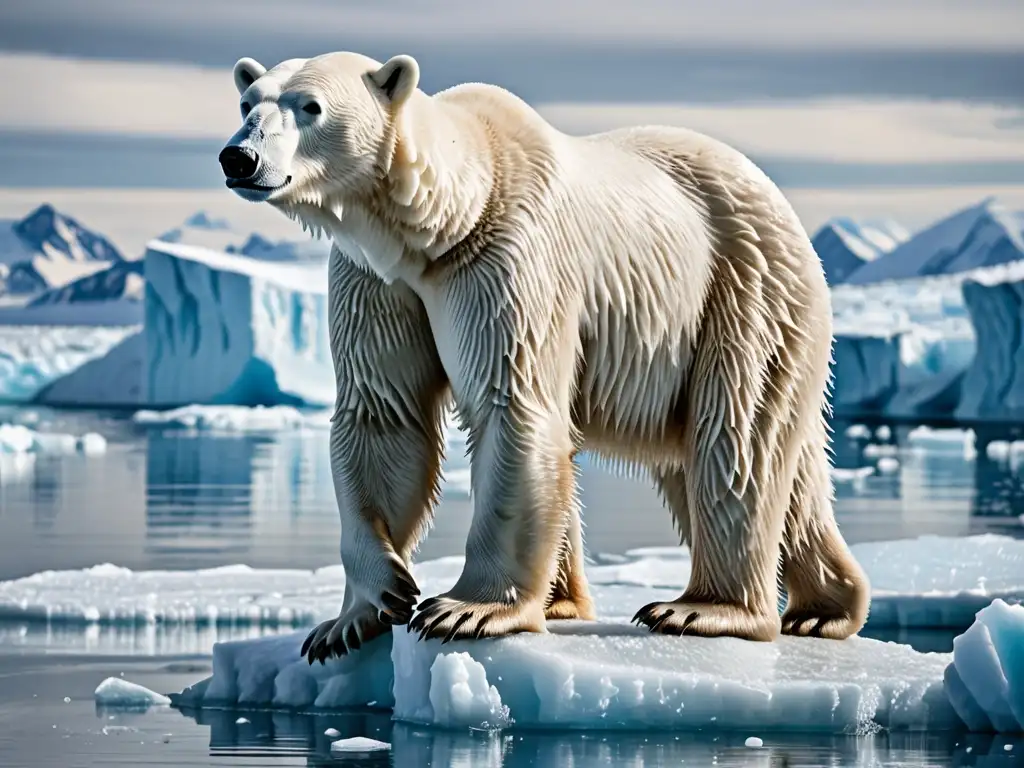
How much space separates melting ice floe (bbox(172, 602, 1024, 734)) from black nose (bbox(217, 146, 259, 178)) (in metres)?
1.56

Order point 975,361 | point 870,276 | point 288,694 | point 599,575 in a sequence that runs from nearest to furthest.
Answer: point 288,694 → point 599,575 → point 975,361 → point 870,276

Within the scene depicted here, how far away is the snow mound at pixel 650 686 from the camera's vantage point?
5.88 meters

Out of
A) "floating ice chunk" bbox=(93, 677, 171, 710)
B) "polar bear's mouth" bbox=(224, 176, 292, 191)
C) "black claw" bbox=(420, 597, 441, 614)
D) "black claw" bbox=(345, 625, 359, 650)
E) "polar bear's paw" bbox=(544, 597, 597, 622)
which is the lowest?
"floating ice chunk" bbox=(93, 677, 171, 710)

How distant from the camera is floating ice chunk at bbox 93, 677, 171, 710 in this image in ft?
22.0

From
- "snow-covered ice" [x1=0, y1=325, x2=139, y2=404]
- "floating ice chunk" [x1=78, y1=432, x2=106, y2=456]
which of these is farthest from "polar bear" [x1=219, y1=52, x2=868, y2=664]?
"snow-covered ice" [x1=0, y1=325, x2=139, y2=404]

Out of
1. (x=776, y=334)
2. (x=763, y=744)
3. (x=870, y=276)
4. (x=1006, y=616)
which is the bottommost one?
(x=763, y=744)

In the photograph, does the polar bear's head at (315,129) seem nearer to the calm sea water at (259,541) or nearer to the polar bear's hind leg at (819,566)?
the calm sea water at (259,541)

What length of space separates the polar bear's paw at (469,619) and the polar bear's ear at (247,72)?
1744 mm

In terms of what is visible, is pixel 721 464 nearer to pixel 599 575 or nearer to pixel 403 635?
pixel 403 635

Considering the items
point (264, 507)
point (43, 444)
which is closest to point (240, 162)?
point (264, 507)

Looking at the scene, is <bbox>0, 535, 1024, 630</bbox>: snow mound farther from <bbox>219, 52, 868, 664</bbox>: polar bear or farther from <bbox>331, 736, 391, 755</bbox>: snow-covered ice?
<bbox>331, 736, 391, 755</bbox>: snow-covered ice

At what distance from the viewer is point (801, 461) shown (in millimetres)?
6719

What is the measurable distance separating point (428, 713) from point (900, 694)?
1.50 m

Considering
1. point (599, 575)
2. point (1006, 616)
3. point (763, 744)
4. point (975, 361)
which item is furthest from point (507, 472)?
point (975, 361)
